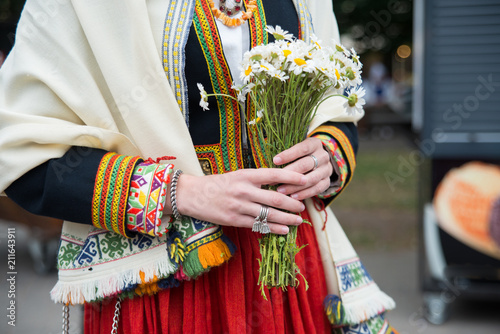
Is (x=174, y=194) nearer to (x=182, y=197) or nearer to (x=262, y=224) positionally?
(x=182, y=197)

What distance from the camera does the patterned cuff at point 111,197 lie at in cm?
110

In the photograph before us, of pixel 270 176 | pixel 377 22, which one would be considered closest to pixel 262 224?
pixel 270 176

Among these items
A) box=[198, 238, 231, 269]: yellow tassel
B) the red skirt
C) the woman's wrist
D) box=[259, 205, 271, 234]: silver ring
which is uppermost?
the woman's wrist

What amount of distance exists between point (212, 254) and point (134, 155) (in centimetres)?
30

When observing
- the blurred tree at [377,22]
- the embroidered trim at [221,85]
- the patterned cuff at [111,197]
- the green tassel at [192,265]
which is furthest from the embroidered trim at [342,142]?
the blurred tree at [377,22]

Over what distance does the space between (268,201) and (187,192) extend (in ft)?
0.59

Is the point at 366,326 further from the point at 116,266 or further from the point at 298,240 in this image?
the point at 116,266

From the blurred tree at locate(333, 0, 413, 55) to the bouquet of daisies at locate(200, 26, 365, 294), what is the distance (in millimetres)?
10156

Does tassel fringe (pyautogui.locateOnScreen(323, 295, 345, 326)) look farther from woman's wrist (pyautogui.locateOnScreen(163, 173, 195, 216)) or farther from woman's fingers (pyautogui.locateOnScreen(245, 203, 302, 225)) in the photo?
woman's wrist (pyautogui.locateOnScreen(163, 173, 195, 216))

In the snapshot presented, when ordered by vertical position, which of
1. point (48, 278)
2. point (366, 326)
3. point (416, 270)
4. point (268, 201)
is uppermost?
point (268, 201)

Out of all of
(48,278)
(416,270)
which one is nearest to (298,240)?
(416,270)

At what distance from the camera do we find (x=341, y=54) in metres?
1.17

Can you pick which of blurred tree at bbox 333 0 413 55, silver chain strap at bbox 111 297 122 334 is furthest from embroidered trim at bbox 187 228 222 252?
blurred tree at bbox 333 0 413 55

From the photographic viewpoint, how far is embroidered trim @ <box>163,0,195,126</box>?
3.92 feet
